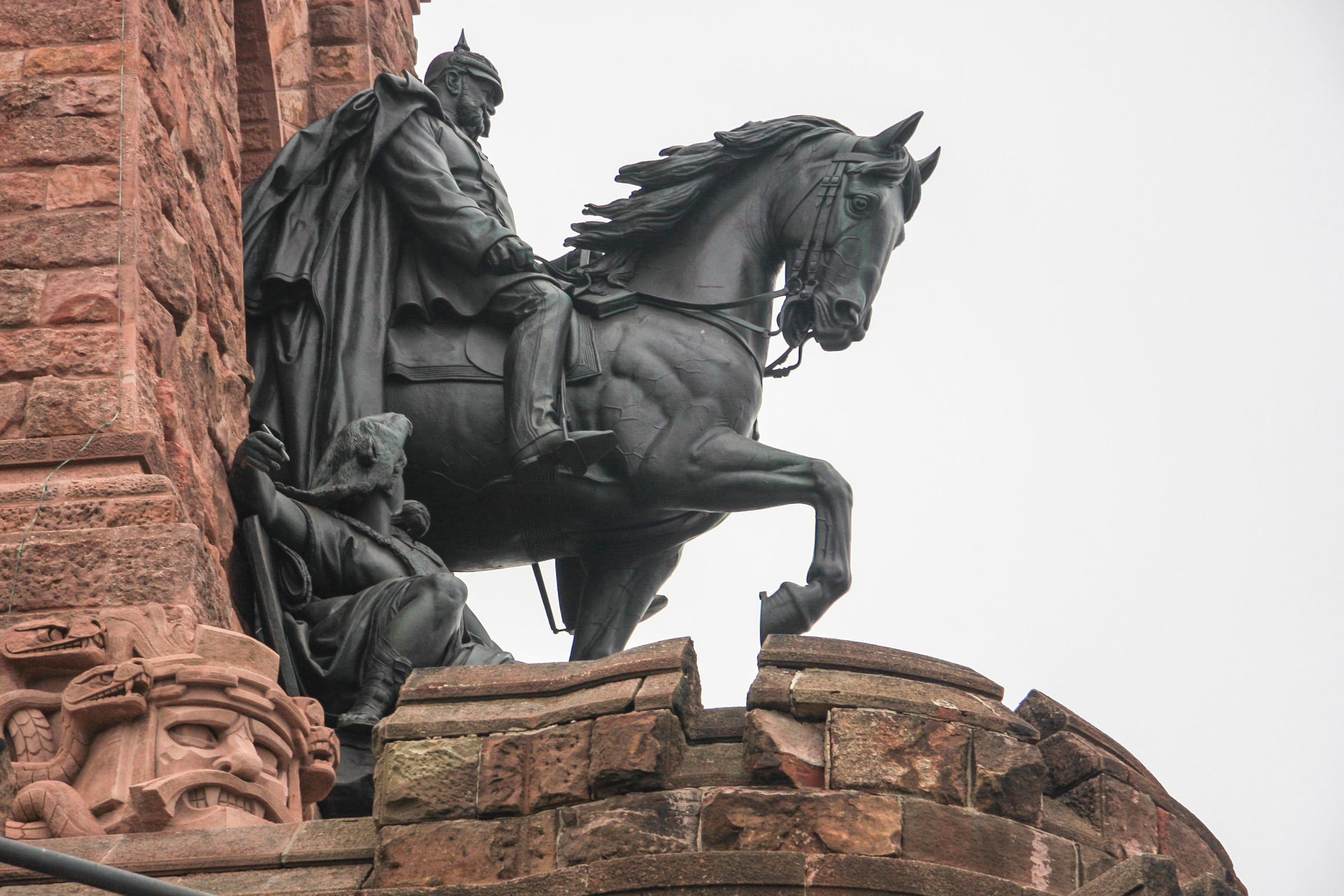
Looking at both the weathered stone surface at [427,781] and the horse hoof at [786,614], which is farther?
the horse hoof at [786,614]

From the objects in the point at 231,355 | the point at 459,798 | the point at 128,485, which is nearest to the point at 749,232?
the point at 231,355

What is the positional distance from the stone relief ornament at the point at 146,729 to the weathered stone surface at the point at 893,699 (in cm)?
167

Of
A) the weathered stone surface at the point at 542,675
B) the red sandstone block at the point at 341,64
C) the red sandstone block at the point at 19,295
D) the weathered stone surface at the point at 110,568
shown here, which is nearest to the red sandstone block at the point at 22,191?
the red sandstone block at the point at 19,295

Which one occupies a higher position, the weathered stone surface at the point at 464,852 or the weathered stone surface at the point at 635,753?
the weathered stone surface at the point at 635,753

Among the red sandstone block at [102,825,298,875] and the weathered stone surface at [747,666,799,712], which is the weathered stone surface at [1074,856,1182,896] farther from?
the red sandstone block at [102,825,298,875]

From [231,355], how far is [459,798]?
3.73 meters

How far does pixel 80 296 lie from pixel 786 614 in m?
3.21

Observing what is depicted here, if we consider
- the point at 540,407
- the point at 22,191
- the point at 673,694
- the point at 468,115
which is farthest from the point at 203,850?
the point at 468,115

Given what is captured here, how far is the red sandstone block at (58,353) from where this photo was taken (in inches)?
400

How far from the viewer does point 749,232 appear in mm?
13586

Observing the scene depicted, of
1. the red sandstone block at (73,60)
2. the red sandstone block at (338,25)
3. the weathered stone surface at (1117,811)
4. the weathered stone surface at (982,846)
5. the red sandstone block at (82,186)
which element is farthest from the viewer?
the red sandstone block at (338,25)

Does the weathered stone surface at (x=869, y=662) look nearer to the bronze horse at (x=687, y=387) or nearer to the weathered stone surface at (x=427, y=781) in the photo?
the weathered stone surface at (x=427, y=781)

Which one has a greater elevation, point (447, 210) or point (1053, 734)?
point (447, 210)

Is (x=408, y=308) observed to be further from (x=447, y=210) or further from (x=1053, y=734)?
(x=1053, y=734)
